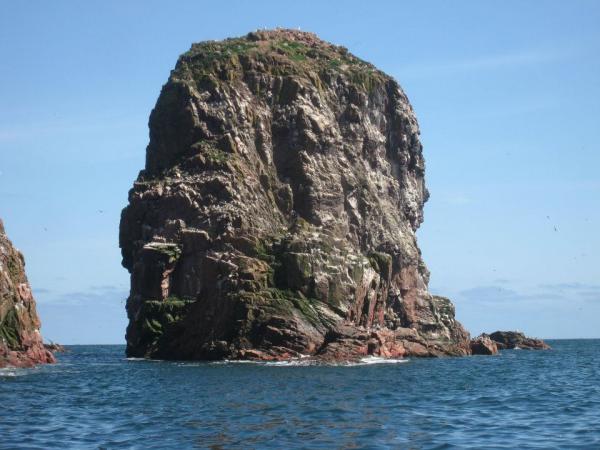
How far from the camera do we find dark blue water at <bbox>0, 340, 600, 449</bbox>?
35156 mm

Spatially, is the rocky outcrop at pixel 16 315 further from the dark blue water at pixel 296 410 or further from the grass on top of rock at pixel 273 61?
the grass on top of rock at pixel 273 61

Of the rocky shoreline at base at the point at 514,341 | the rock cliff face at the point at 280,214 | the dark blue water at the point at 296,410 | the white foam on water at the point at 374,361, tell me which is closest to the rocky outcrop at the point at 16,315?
the dark blue water at the point at 296,410

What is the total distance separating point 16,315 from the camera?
82062 mm

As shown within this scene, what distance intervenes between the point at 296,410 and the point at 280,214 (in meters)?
72.9

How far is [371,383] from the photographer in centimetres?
6347

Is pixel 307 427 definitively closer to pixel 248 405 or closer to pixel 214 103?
pixel 248 405

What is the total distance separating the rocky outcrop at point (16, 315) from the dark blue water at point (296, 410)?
6.78m

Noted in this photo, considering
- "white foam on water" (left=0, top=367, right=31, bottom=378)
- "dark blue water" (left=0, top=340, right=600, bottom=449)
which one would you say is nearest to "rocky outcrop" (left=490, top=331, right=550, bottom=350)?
"dark blue water" (left=0, top=340, right=600, bottom=449)

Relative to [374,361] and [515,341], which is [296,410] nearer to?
[374,361]

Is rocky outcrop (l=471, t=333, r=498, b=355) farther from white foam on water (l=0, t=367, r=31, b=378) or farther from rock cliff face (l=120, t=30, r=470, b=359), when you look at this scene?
white foam on water (l=0, t=367, r=31, b=378)

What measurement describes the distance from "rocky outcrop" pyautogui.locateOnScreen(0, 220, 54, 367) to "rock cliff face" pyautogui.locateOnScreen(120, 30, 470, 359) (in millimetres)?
17114

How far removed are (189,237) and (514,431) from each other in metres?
72.1

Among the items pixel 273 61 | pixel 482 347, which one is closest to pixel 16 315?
pixel 273 61

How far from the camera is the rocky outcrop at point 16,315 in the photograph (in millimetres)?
80812
